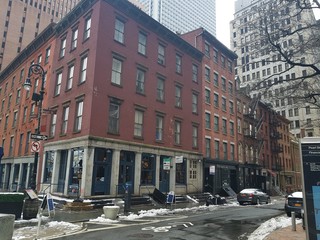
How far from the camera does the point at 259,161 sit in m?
45.8

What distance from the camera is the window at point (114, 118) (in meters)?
22.8

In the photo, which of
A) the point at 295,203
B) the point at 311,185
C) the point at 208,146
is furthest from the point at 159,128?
the point at 311,185

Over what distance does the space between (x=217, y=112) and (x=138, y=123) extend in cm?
1476

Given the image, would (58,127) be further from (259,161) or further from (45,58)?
(259,161)

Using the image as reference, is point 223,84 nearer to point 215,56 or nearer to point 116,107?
point 215,56

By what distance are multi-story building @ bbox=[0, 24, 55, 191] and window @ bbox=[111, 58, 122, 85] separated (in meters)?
8.02

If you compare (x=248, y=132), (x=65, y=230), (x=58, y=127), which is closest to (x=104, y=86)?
(x=58, y=127)

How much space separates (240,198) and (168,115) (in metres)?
10.1

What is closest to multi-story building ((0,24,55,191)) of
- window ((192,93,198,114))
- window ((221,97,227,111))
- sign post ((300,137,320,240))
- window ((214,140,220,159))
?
window ((192,93,198,114))

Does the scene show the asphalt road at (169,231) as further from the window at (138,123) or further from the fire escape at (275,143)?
the fire escape at (275,143)

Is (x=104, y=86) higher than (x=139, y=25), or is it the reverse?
(x=139, y=25)

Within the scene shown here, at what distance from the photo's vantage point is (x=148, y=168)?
2562 cm

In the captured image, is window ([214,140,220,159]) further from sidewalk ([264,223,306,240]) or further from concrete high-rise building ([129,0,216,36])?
concrete high-rise building ([129,0,216,36])

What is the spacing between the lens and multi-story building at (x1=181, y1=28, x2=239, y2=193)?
34.2m
